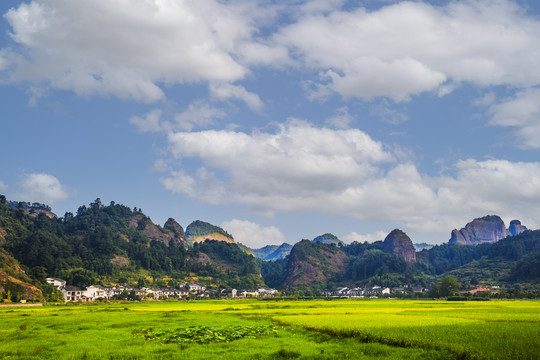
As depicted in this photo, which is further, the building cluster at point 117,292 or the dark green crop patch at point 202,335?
A: the building cluster at point 117,292

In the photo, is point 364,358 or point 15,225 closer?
point 364,358

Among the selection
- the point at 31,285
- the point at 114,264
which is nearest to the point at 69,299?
the point at 31,285

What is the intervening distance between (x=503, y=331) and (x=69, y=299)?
139 m

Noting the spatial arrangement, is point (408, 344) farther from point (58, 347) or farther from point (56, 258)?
point (56, 258)

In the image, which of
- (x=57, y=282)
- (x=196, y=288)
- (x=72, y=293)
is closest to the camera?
(x=72, y=293)

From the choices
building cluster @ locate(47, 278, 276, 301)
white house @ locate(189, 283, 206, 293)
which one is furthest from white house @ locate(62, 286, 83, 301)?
white house @ locate(189, 283, 206, 293)

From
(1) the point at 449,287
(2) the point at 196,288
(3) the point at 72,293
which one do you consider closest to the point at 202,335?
(3) the point at 72,293

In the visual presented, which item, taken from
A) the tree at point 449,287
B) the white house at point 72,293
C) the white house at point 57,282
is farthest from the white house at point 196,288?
the tree at point 449,287

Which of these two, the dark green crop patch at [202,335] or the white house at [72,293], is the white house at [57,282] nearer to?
the white house at [72,293]

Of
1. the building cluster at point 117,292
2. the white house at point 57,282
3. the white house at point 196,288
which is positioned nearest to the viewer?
the building cluster at point 117,292

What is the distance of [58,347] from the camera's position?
29.9 meters

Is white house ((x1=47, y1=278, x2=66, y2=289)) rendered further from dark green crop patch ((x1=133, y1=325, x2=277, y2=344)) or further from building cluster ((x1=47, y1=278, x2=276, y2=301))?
dark green crop patch ((x1=133, y1=325, x2=277, y2=344))

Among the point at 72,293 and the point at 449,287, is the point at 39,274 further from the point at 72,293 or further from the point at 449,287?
the point at 449,287

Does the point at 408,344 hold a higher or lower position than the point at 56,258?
lower
